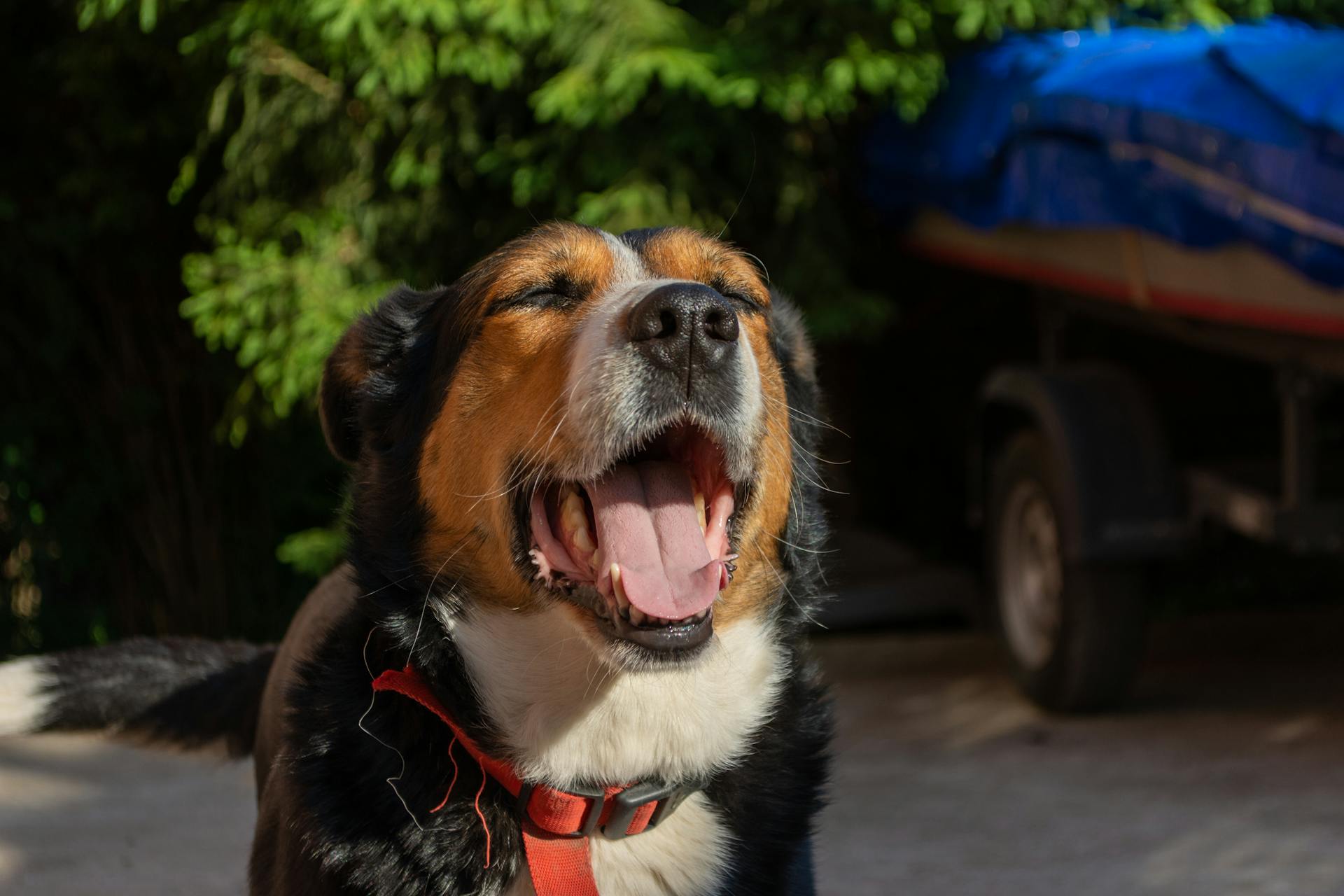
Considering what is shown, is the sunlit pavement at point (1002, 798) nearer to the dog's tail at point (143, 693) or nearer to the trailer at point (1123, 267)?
the dog's tail at point (143, 693)

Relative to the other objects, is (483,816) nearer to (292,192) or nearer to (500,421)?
(500,421)

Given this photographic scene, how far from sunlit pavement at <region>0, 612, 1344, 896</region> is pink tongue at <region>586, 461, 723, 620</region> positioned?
1.57m

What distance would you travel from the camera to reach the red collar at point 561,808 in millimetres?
2414

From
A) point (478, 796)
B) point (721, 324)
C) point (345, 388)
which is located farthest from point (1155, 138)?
point (478, 796)

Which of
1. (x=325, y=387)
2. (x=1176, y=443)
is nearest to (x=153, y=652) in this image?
(x=325, y=387)

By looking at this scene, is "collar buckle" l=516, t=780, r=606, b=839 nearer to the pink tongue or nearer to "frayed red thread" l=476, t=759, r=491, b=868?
"frayed red thread" l=476, t=759, r=491, b=868

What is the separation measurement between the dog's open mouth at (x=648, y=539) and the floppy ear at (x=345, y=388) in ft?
1.66

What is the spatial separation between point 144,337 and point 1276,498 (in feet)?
17.8

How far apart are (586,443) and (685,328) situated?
257mm

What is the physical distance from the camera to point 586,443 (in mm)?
2494

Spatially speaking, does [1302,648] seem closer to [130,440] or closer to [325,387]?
[325,387]

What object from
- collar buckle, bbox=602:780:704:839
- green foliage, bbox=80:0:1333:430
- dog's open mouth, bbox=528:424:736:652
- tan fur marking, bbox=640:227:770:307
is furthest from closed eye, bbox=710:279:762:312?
green foliage, bbox=80:0:1333:430

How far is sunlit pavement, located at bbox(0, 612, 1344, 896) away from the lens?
4.02 m

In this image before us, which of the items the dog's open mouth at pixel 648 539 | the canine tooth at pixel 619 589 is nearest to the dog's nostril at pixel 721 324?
the dog's open mouth at pixel 648 539
